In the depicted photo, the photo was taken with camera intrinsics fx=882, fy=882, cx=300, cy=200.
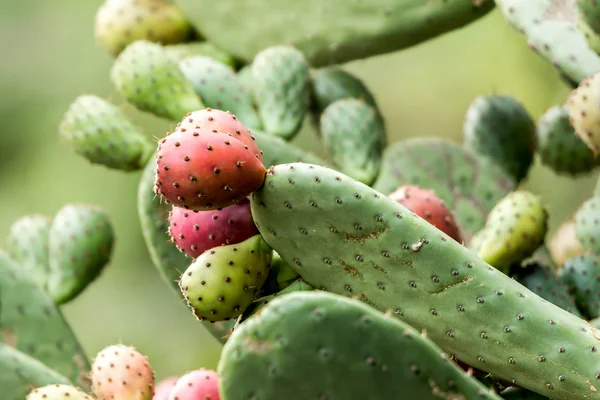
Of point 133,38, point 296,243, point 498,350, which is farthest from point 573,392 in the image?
point 133,38

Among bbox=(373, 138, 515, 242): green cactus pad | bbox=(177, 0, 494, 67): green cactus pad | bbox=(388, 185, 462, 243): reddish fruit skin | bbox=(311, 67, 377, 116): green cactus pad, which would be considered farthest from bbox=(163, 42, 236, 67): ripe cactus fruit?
bbox=(388, 185, 462, 243): reddish fruit skin

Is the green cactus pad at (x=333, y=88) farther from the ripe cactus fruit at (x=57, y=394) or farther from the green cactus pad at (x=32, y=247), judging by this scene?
the ripe cactus fruit at (x=57, y=394)

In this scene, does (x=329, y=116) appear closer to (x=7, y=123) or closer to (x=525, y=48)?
(x=525, y=48)

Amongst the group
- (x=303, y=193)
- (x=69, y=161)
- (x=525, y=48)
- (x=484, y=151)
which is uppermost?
(x=303, y=193)

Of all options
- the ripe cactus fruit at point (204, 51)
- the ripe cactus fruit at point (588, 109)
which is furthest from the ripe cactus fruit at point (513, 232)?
the ripe cactus fruit at point (204, 51)

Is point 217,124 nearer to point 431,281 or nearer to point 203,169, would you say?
point 203,169

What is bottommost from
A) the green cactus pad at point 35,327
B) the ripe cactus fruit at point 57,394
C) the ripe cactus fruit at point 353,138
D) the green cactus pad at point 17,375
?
the green cactus pad at point 35,327
